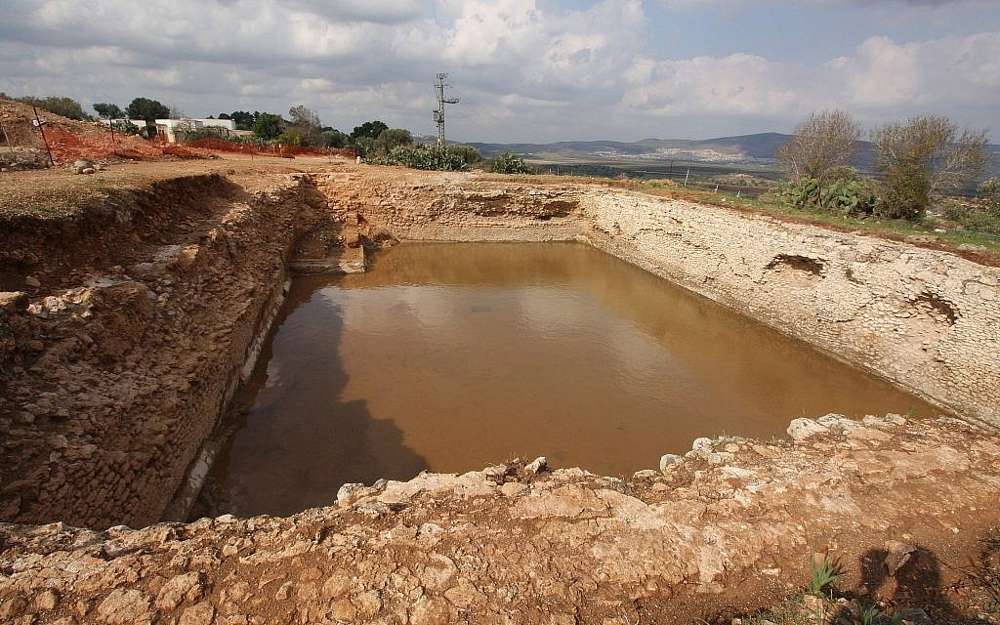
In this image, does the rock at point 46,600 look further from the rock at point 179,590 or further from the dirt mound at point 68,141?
the dirt mound at point 68,141

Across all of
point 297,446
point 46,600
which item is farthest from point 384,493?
point 297,446

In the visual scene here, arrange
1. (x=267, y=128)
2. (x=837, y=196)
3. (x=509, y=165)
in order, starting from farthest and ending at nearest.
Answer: (x=267, y=128), (x=509, y=165), (x=837, y=196)

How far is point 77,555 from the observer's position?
2863 millimetres

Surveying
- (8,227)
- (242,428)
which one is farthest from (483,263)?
(8,227)

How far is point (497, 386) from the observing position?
782cm

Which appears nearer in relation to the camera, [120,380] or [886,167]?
[120,380]

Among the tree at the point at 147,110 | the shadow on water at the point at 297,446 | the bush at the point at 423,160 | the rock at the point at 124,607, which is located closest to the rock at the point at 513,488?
the shadow on water at the point at 297,446

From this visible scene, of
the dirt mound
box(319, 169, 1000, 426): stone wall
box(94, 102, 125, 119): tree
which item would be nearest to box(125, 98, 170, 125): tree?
box(94, 102, 125, 119): tree

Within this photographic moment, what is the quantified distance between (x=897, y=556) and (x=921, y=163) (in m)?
15.3

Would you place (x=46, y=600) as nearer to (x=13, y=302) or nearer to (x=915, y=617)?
(x=13, y=302)

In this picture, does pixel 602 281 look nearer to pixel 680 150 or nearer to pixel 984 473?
pixel 984 473

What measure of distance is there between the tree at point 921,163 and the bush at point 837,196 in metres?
0.36

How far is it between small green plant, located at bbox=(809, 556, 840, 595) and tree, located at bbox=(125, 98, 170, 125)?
61.5 m

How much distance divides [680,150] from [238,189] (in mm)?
156159
